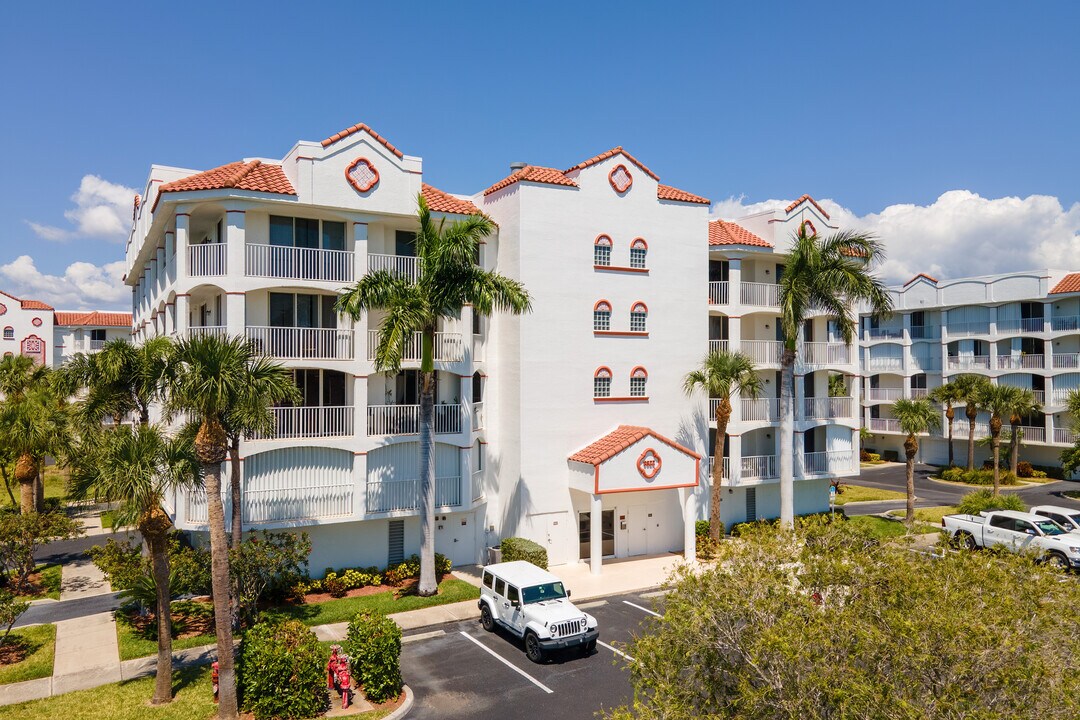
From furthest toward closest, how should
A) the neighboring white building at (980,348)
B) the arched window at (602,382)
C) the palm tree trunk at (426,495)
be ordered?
the neighboring white building at (980,348) → the arched window at (602,382) → the palm tree trunk at (426,495)

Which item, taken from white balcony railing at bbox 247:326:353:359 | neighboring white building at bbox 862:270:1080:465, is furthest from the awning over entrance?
neighboring white building at bbox 862:270:1080:465

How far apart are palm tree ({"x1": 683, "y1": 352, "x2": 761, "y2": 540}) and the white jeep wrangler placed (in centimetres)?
1120

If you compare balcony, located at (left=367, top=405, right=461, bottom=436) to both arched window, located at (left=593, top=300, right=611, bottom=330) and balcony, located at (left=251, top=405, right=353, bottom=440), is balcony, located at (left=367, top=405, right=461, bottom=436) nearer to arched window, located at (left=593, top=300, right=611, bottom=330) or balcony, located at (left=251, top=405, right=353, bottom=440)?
balcony, located at (left=251, top=405, right=353, bottom=440)

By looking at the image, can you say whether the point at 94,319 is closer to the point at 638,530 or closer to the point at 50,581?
the point at 50,581

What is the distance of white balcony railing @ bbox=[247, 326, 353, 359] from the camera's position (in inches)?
916

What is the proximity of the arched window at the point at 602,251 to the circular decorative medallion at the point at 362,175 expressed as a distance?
906cm

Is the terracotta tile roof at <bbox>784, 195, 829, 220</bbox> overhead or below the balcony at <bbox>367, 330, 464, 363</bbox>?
overhead

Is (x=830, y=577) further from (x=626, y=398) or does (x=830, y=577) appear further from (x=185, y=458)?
(x=626, y=398)

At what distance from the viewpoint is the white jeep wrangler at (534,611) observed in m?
18.7

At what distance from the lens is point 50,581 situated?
25.7 meters

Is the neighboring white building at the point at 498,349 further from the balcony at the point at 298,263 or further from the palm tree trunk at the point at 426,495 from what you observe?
the palm tree trunk at the point at 426,495

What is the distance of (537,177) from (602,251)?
13.2 feet

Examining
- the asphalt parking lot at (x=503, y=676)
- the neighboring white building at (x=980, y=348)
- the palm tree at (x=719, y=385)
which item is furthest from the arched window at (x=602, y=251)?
the neighboring white building at (x=980, y=348)

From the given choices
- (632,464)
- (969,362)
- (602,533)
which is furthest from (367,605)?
(969,362)
